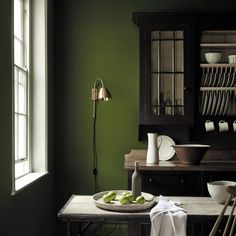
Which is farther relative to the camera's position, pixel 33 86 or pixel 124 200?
pixel 33 86

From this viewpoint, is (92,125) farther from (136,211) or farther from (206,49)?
(136,211)

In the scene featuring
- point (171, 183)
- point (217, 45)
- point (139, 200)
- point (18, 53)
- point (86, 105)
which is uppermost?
point (217, 45)

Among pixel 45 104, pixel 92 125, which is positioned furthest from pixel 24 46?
pixel 92 125

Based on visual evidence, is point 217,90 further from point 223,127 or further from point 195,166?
point 195,166

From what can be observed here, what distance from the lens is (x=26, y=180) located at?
10.8 feet

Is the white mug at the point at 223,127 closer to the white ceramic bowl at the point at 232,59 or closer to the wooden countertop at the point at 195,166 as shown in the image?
the wooden countertop at the point at 195,166

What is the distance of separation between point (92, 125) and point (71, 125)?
228mm

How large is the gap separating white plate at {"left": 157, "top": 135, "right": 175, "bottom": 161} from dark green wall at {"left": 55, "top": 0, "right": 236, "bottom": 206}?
10.9 inches

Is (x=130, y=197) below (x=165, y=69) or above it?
below

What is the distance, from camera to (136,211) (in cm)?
230

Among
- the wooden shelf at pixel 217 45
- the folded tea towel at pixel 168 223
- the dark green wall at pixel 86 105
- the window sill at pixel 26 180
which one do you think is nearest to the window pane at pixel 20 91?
the window sill at pixel 26 180

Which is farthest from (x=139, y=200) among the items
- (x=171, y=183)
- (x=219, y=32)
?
(x=219, y=32)

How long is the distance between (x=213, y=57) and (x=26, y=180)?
220 centimetres

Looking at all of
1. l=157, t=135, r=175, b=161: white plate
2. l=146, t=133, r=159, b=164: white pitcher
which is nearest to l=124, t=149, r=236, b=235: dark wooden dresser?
l=146, t=133, r=159, b=164: white pitcher
